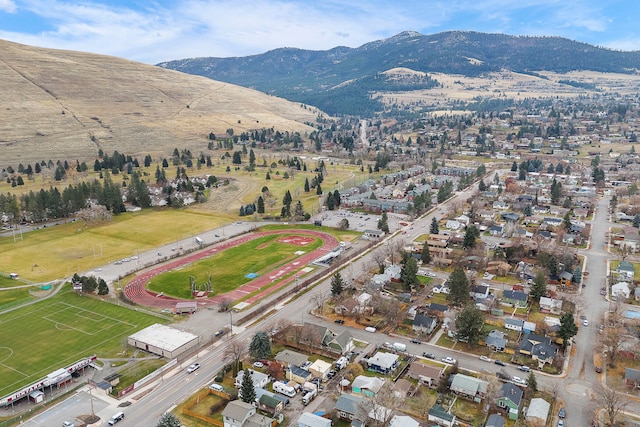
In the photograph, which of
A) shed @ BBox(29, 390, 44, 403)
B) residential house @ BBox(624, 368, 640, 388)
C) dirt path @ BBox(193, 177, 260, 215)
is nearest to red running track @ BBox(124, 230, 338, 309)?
shed @ BBox(29, 390, 44, 403)

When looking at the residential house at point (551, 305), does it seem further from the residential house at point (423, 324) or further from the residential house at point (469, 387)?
the residential house at point (469, 387)

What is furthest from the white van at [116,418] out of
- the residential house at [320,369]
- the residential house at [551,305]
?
the residential house at [551,305]

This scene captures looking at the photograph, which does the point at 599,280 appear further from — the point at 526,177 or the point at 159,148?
the point at 159,148

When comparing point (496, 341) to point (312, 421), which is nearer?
point (312, 421)

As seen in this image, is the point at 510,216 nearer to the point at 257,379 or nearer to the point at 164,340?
the point at 257,379

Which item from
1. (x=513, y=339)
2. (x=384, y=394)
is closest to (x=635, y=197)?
(x=513, y=339)

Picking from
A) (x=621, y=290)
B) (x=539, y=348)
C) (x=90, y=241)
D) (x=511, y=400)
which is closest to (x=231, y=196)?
(x=90, y=241)
